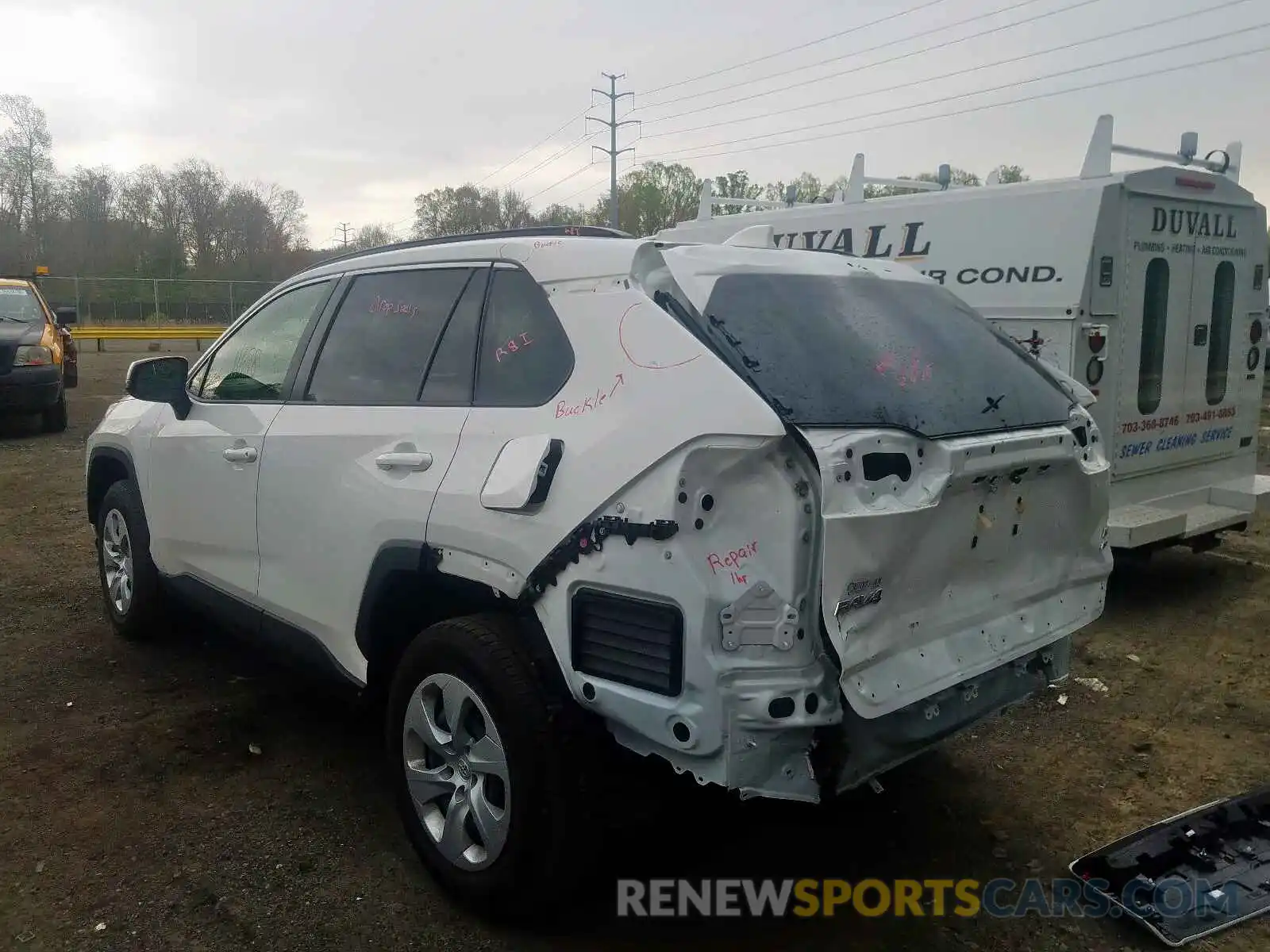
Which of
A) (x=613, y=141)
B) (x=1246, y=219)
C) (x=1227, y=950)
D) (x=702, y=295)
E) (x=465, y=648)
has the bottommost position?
(x=1227, y=950)

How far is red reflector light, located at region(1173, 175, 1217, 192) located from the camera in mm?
6090

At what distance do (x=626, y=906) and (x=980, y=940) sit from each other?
3.38 feet

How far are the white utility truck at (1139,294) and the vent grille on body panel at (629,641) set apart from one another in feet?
13.7

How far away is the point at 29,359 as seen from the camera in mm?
12125

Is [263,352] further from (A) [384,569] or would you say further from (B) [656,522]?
(B) [656,522]

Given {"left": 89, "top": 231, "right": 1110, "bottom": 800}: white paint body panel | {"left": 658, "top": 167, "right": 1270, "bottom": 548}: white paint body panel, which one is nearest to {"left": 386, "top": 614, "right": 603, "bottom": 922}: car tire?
{"left": 89, "top": 231, "right": 1110, "bottom": 800}: white paint body panel

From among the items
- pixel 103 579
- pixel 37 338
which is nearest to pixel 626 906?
pixel 103 579

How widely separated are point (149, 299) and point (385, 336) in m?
38.2

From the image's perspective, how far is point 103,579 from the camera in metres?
5.39

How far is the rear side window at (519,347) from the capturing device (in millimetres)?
2896

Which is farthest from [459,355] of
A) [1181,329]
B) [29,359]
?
[29,359]

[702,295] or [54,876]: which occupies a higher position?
[702,295]

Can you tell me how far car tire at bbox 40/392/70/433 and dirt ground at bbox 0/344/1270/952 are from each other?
8.20 meters

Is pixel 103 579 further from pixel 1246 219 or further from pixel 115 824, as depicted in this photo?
pixel 1246 219
